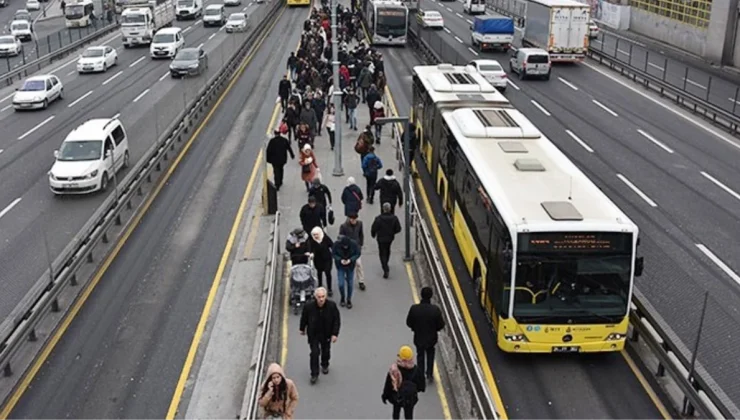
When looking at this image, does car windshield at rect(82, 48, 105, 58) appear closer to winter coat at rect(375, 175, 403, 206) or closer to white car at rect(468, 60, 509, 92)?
white car at rect(468, 60, 509, 92)

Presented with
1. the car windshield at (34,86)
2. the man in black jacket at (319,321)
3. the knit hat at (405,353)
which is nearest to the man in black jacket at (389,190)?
the man in black jacket at (319,321)

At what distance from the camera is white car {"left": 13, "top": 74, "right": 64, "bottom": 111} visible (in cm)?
3612

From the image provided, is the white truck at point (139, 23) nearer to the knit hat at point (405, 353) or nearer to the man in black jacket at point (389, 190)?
the man in black jacket at point (389, 190)

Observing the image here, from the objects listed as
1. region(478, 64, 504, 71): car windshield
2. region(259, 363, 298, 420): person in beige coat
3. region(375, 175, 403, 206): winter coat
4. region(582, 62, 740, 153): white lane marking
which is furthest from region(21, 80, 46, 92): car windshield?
region(259, 363, 298, 420): person in beige coat

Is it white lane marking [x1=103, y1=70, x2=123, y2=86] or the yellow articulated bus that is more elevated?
the yellow articulated bus

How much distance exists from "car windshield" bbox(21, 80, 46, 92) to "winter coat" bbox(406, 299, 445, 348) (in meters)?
31.0

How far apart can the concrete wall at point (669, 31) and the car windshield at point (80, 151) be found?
1515 inches

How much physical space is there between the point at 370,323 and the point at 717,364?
19.5ft

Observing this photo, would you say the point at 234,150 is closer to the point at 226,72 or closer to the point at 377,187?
the point at 377,187

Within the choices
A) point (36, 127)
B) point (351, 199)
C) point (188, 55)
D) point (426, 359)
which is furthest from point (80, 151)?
point (188, 55)

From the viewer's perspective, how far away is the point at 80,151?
77.5ft

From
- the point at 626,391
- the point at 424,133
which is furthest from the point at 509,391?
the point at 424,133

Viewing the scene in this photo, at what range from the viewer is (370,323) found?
14.3m

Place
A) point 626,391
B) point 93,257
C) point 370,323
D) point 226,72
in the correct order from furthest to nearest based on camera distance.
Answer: point 226,72 < point 93,257 < point 370,323 < point 626,391
